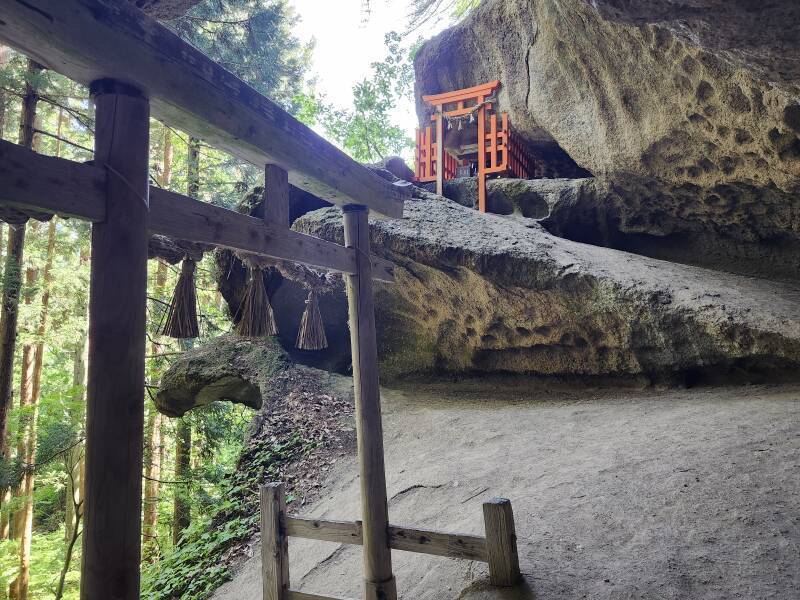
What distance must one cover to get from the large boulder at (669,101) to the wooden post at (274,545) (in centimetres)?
498

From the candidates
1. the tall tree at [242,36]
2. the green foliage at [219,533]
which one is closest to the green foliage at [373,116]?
the tall tree at [242,36]

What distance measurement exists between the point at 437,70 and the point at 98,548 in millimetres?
13155

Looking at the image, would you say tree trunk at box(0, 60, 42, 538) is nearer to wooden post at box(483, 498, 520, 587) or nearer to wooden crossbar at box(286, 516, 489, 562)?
wooden crossbar at box(286, 516, 489, 562)

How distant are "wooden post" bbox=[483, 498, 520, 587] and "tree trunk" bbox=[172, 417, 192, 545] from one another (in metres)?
8.50

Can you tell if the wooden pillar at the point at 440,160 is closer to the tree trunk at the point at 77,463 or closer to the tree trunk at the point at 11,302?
the tree trunk at the point at 11,302

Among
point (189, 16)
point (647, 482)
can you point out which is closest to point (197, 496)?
point (647, 482)

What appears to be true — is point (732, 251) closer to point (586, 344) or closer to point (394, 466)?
point (586, 344)

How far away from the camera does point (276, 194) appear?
3426 mm

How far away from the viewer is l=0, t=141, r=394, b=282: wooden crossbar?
1873 millimetres

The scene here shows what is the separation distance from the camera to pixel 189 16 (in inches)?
445

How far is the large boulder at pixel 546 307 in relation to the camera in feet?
21.2

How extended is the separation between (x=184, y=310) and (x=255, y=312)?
2.10ft

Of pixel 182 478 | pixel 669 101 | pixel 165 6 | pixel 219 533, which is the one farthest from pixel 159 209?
pixel 182 478

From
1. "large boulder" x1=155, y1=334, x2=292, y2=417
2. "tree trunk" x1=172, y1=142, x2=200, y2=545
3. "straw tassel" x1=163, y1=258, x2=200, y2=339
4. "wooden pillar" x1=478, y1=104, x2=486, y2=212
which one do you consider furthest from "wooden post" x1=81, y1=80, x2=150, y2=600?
"tree trunk" x1=172, y1=142, x2=200, y2=545
